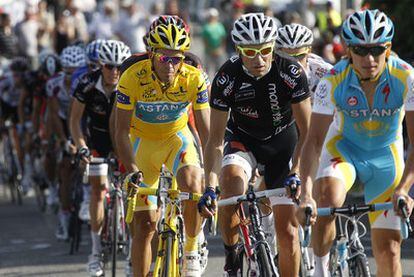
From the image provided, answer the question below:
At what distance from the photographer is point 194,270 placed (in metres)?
9.44

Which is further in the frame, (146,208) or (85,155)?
(85,155)

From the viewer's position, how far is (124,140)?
9672 mm

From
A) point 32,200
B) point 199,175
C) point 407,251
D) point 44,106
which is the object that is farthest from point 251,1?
point 199,175

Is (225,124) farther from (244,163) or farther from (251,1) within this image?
(251,1)

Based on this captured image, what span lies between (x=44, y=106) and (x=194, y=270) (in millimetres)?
8120

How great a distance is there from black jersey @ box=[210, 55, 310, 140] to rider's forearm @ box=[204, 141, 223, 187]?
32 cm

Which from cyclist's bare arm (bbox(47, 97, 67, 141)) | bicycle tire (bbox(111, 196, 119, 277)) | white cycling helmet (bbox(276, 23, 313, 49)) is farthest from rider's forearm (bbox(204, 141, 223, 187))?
cyclist's bare arm (bbox(47, 97, 67, 141))

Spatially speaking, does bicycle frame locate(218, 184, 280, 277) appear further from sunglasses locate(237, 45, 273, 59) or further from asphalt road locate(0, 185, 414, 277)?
asphalt road locate(0, 185, 414, 277)

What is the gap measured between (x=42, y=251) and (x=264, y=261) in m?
5.83

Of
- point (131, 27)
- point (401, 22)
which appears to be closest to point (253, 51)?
point (401, 22)

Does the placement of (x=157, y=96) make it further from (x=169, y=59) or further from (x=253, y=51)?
(x=253, y=51)

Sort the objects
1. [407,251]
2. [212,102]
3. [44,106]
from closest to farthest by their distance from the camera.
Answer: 1. [212,102]
2. [407,251]
3. [44,106]

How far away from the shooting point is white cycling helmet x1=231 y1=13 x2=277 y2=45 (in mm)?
9180

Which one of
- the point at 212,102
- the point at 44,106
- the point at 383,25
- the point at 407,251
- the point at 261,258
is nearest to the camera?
the point at 383,25
